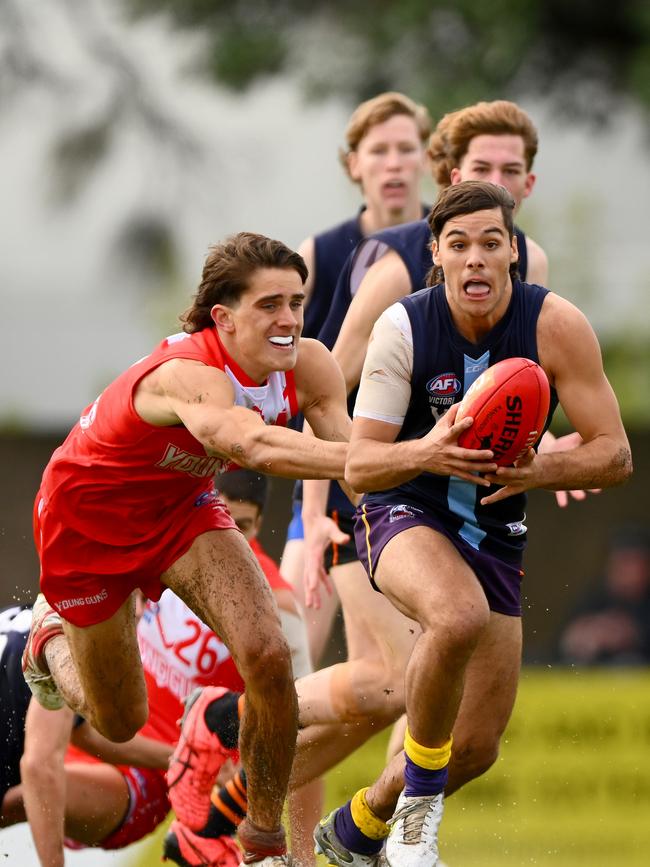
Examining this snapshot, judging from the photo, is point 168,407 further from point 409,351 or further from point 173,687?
point 173,687

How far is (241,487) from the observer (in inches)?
300

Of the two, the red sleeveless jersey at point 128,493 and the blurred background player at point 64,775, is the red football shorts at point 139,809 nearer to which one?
the blurred background player at point 64,775

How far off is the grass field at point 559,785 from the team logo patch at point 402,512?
469 cm

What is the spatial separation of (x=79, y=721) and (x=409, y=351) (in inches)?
117

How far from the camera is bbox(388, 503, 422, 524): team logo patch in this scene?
5.74m

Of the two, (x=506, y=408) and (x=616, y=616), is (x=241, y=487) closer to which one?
(x=506, y=408)

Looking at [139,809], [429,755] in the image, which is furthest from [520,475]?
[139,809]

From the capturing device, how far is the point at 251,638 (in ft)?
18.7

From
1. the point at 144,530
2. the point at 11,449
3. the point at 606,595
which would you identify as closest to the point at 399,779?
the point at 144,530

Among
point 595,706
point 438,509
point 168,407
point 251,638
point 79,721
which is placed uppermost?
point 168,407

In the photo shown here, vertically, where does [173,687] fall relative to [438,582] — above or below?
below

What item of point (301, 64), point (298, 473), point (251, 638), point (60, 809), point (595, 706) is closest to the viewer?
point (298, 473)

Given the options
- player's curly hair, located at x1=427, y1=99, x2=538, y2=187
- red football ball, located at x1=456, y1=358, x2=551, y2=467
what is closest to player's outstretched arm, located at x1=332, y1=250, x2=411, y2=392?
player's curly hair, located at x1=427, y1=99, x2=538, y2=187

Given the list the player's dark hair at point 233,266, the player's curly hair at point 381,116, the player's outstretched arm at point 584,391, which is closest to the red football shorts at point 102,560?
the player's dark hair at point 233,266
